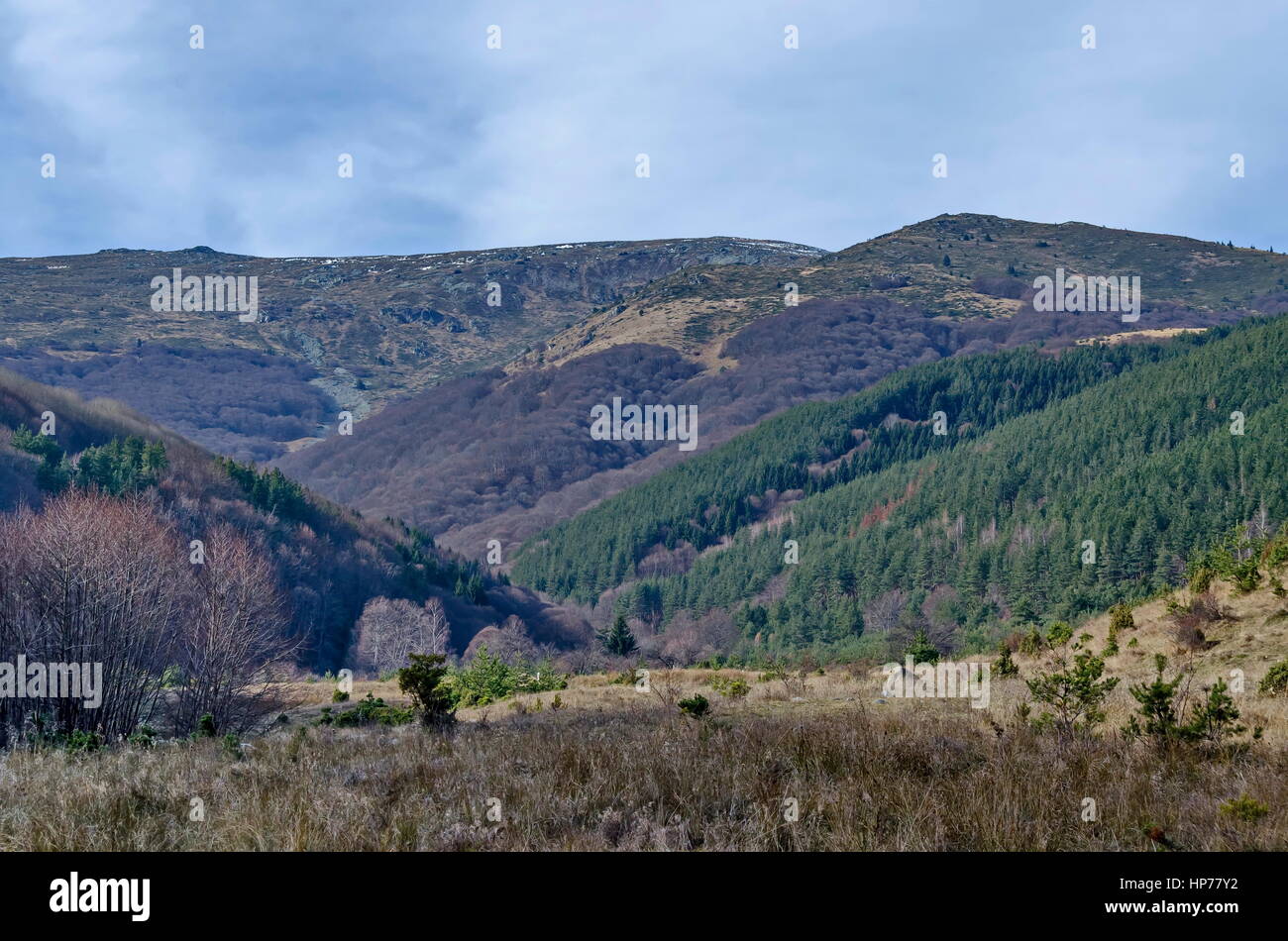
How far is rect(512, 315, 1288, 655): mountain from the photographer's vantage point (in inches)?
3642

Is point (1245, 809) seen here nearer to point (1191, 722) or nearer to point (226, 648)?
point (1191, 722)

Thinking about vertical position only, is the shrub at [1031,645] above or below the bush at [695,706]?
below

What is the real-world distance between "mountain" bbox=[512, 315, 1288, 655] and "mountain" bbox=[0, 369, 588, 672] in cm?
3392

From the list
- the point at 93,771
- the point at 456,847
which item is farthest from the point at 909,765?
the point at 93,771

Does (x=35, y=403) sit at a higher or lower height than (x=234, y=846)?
higher

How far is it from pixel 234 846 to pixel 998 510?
132639mm

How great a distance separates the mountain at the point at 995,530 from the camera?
303 ft

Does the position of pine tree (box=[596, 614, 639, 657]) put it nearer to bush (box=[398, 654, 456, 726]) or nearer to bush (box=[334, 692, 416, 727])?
bush (box=[334, 692, 416, 727])

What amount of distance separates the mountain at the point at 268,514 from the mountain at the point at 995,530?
3392cm

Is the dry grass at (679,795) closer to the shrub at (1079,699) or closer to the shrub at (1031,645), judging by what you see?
the shrub at (1079,699)

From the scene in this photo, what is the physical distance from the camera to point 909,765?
853 centimetres

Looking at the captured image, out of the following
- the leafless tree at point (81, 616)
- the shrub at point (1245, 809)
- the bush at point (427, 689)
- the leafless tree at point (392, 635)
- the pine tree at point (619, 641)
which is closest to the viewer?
the shrub at point (1245, 809)

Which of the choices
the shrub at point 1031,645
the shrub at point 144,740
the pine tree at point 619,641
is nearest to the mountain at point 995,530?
the pine tree at point 619,641
